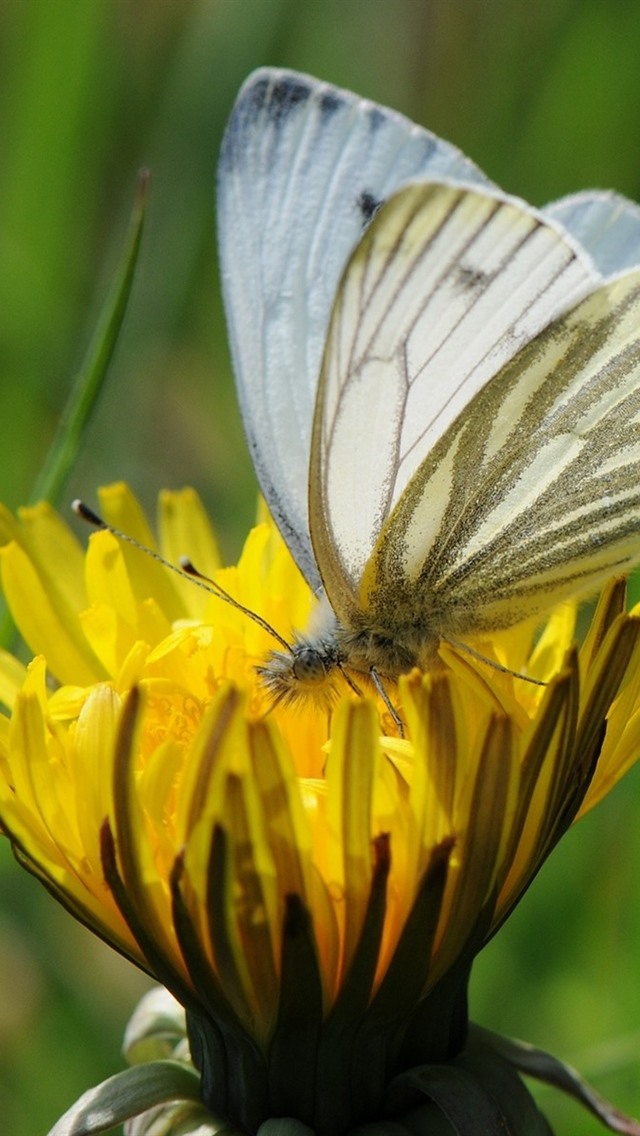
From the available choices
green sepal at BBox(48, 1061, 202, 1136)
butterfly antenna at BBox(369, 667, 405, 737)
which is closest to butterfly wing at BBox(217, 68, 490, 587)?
butterfly antenna at BBox(369, 667, 405, 737)

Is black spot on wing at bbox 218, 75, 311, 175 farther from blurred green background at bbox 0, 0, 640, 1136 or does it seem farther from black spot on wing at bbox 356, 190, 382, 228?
blurred green background at bbox 0, 0, 640, 1136

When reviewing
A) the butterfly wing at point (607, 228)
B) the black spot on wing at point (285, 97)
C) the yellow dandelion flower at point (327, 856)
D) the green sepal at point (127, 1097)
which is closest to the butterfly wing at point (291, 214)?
the black spot on wing at point (285, 97)

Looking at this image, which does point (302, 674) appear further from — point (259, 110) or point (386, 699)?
point (259, 110)

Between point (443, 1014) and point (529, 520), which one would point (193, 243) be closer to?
point (529, 520)

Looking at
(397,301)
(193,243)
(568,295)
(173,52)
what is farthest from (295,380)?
(173,52)

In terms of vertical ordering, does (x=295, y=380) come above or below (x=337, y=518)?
above

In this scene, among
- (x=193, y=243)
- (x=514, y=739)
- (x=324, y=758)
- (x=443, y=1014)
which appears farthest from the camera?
(x=193, y=243)

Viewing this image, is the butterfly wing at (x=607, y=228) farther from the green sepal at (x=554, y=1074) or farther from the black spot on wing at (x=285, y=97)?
the green sepal at (x=554, y=1074)
